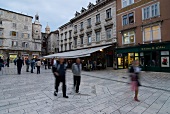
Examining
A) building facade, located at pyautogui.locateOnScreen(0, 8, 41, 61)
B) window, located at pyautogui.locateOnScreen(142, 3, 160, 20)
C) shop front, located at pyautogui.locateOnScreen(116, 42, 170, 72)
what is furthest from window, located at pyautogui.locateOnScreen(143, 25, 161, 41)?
building facade, located at pyautogui.locateOnScreen(0, 8, 41, 61)

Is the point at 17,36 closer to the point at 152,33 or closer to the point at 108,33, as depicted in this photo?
the point at 108,33

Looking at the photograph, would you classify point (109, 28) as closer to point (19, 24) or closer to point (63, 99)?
point (63, 99)

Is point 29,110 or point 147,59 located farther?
point 147,59

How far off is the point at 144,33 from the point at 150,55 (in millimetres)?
3080

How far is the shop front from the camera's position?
13.7 m

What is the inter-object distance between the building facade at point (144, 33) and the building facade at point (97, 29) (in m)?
1.36

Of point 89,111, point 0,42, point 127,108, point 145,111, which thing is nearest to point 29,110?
point 89,111

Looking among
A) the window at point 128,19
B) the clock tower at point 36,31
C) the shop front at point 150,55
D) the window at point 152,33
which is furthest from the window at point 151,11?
the clock tower at point 36,31

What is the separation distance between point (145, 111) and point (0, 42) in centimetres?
4227

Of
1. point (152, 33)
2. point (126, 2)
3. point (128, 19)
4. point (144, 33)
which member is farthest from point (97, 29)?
point (152, 33)

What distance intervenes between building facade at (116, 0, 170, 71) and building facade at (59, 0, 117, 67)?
1.36m

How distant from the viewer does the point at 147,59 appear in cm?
1560

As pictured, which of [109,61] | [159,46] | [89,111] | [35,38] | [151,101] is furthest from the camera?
[35,38]

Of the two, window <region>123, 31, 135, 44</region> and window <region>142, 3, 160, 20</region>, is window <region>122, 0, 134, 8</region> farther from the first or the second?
window <region>123, 31, 135, 44</region>
